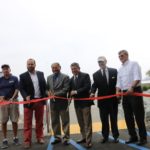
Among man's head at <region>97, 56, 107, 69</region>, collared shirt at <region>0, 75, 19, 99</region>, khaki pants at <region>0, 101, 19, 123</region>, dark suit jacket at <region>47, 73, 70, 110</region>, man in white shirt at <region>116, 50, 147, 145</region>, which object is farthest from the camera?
collared shirt at <region>0, 75, 19, 99</region>

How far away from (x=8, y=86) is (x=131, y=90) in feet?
10.3

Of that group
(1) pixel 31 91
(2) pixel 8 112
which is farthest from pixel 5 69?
(2) pixel 8 112

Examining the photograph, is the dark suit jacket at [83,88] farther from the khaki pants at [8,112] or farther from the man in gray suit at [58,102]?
the khaki pants at [8,112]

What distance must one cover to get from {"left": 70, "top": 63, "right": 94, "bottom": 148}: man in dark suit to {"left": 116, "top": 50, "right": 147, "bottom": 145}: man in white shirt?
2.52 feet

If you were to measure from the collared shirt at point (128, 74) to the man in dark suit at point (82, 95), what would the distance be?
0.79 m

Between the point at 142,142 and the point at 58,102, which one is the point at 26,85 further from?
the point at 142,142

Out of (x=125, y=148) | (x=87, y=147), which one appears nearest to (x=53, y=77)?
(x=87, y=147)

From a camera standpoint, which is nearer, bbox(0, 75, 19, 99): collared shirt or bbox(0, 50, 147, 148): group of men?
bbox(0, 50, 147, 148): group of men

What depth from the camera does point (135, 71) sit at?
7551mm

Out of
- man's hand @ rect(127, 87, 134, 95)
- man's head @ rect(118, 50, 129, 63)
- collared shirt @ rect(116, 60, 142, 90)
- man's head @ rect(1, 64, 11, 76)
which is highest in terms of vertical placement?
man's head @ rect(118, 50, 129, 63)

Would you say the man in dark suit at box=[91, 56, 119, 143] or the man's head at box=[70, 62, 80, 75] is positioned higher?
the man's head at box=[70, 62, 80, 75]

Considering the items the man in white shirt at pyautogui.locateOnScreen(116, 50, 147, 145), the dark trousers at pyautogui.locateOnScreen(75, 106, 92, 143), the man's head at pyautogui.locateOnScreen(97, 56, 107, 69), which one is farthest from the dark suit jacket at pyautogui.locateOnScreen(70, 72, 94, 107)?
the man in white shirt at pyautogui.locateOnScreen(116, 50, 147, 145)

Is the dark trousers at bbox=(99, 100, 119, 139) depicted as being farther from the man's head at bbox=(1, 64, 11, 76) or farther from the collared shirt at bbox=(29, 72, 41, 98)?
the man's head at bbox=(1, 64, 11, 76)

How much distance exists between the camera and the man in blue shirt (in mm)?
8711
